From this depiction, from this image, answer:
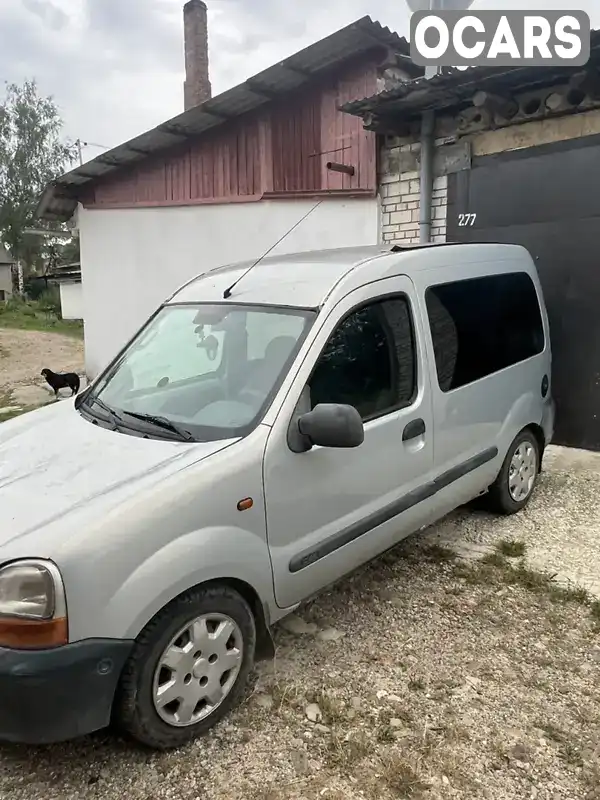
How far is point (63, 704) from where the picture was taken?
2068 mm

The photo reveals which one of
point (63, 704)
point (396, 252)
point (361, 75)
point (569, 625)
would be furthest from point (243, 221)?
point (63, 704)

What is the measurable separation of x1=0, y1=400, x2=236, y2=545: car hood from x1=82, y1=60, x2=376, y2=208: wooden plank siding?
5.62 metres

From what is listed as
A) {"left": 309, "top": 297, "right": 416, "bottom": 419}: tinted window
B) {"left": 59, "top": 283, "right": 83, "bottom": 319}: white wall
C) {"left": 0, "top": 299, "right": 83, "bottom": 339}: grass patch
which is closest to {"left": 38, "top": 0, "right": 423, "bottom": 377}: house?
{"left": 309, "top": 297, "right": 416, "bottom": 419}: tinted window

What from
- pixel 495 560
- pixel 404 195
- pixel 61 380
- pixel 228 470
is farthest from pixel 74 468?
pixel 61 380

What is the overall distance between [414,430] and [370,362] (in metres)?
0.48

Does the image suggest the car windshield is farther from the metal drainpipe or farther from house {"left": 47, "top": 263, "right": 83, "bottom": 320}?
house {"left": 47, "top": 263, "right": 83, "bottom": 320}

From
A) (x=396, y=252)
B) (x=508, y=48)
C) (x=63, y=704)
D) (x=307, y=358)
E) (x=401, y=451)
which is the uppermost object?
Answer: (x=508, y=48)

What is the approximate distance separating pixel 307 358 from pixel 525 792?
1.88 metres

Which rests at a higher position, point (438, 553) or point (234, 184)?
point (234, 184)

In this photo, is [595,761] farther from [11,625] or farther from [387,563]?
[11,625]

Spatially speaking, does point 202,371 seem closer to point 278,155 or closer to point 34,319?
point 278,155

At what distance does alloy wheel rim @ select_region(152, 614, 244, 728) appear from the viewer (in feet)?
7.64

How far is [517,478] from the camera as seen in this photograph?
15.3 feet

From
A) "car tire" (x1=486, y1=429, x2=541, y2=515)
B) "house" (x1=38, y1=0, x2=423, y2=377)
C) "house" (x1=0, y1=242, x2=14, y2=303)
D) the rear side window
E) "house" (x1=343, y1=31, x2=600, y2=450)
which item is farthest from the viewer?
"house" (x1=0, y1=242, x2=14, y2=303)
